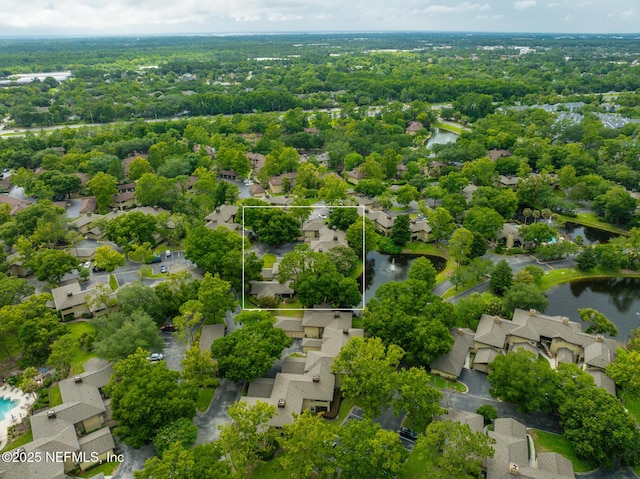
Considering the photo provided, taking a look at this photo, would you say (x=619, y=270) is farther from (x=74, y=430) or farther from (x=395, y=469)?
(x=74, y=430)

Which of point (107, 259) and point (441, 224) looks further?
point (441, 224)

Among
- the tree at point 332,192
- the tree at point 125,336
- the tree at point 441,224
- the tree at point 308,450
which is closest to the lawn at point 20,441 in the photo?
the tree at point 125,336

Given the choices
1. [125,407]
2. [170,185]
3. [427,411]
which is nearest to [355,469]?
[427,411]

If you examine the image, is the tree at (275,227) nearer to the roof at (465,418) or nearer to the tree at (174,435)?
the tree at (174,435)

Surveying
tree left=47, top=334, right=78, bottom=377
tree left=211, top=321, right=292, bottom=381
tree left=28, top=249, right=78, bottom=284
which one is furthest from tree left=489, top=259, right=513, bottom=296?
tree left=28, top=249, right=78, bottom=284

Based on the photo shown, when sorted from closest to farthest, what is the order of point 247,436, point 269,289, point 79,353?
1. point 247,436
2. point 79,353
3. point 269,289

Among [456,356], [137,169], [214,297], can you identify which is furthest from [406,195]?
[137,169]

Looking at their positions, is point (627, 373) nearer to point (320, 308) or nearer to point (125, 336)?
point (320, 308)
